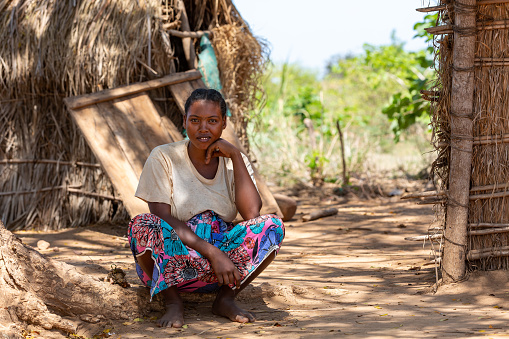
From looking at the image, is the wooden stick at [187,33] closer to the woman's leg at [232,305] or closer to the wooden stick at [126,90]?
the wooden stick at [126,90]

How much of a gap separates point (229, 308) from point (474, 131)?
1729 millimetres

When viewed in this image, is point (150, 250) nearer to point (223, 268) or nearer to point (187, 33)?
point (223, 268)

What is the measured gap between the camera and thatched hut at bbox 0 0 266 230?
4945 millimetres

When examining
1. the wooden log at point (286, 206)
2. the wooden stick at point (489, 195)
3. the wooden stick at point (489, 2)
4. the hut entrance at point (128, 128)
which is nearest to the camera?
the wooden stick at point (489, 2)

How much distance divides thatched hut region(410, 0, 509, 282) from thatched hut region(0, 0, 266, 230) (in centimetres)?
285

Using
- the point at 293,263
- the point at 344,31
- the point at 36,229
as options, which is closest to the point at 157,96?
the point at 36,229

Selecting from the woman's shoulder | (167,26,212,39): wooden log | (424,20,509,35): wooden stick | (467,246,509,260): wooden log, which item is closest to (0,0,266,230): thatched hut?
(167,26,212,39): wooden log

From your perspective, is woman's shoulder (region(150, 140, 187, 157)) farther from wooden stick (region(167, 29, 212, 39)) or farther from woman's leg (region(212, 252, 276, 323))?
wooden stick (region(167, 29, 212, 39))

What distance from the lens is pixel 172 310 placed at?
250 cm

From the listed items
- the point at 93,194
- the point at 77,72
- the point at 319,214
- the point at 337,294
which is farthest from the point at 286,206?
the point at 337,294

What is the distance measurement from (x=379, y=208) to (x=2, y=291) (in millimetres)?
4994

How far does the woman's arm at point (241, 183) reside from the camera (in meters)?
2.71

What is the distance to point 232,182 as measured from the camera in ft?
9.25

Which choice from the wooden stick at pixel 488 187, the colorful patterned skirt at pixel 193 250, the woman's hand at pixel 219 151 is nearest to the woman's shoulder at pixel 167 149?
the woman's hand at pixel 219 151
